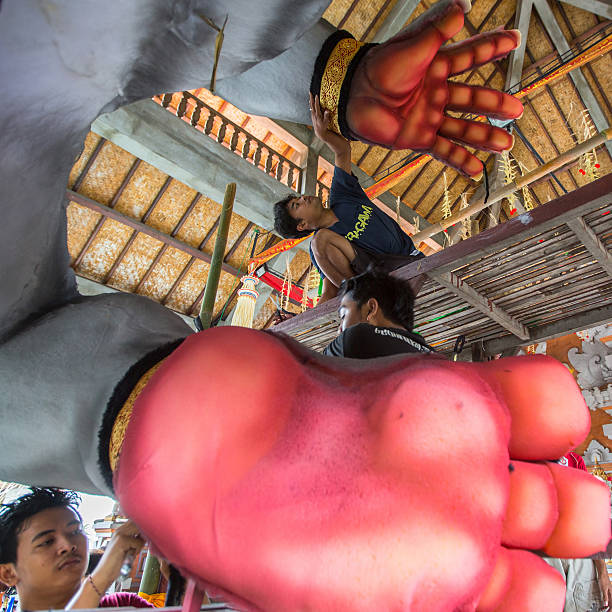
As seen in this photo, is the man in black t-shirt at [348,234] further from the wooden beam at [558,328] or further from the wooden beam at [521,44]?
the wooden beam at [521,44]

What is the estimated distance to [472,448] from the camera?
26 centimetres

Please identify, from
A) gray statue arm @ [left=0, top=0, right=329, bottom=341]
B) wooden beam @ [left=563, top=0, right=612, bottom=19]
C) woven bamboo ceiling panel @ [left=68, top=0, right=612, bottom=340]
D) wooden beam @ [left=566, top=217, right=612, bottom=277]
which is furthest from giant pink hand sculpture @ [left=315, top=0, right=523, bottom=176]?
wooden beam @ [left=563, top=0, right=612, bottom=19]

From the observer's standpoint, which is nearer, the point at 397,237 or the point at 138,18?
the point at 138,18

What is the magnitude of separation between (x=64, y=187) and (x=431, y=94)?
59cm

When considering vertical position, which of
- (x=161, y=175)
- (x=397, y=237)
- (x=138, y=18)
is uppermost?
(x=161, y=175)

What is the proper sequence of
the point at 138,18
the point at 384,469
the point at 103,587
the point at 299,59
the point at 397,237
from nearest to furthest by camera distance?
the point at 384,469
the point at 138,18
the point at 103,587
the point at 299,59
the point at 397,237

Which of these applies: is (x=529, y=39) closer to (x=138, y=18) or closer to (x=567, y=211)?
(x=567, y=211)

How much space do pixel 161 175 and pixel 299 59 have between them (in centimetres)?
470

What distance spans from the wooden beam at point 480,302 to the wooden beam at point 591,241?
0.40 meters

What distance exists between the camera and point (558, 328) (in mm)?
1948

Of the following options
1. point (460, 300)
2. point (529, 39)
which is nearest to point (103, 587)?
point (460, 300)

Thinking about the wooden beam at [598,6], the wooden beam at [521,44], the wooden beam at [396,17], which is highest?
the wooden beam at [521,44]

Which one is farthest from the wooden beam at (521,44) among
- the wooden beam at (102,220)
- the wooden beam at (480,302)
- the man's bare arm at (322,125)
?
the man's bare arm at (322,125)

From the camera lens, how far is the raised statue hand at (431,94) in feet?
2.11
